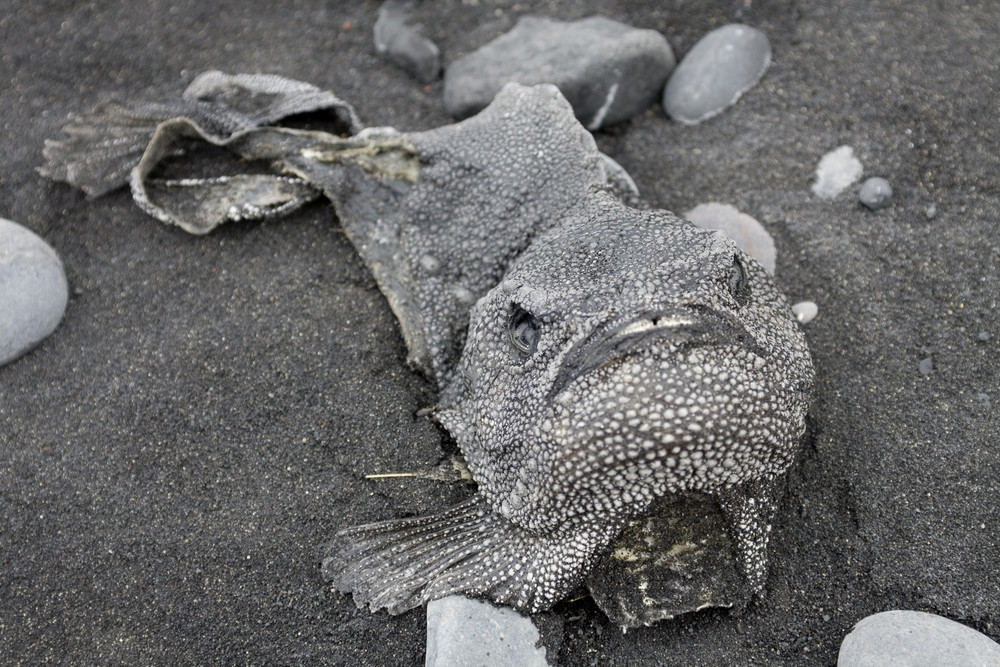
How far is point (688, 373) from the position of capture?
2.16m

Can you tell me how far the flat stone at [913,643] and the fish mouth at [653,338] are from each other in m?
0.96

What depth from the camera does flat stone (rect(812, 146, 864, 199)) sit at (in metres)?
3.50

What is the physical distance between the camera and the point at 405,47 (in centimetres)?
405

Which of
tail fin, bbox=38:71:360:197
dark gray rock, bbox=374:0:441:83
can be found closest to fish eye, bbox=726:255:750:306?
tail fin, bbox=38:71:360:197

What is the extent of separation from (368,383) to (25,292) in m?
1.37

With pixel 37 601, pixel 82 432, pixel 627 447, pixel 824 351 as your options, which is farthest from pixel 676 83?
pixel 37 601

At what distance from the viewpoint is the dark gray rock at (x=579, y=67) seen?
144 inches

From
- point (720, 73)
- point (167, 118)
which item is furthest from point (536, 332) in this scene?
point (167, 118)

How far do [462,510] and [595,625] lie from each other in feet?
1.92

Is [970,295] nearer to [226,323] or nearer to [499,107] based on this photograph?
[499,107]

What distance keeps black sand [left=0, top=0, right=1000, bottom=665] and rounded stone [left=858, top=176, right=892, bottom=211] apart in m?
0.05

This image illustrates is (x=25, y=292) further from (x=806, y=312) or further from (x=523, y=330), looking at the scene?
(x=806, y=312)

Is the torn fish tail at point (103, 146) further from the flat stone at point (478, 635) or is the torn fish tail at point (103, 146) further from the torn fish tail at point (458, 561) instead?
the flat stone at point (478, 635)

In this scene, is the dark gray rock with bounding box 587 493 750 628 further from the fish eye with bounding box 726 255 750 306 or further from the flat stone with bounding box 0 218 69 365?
the flat stone with bounding box 0 218 69 365
